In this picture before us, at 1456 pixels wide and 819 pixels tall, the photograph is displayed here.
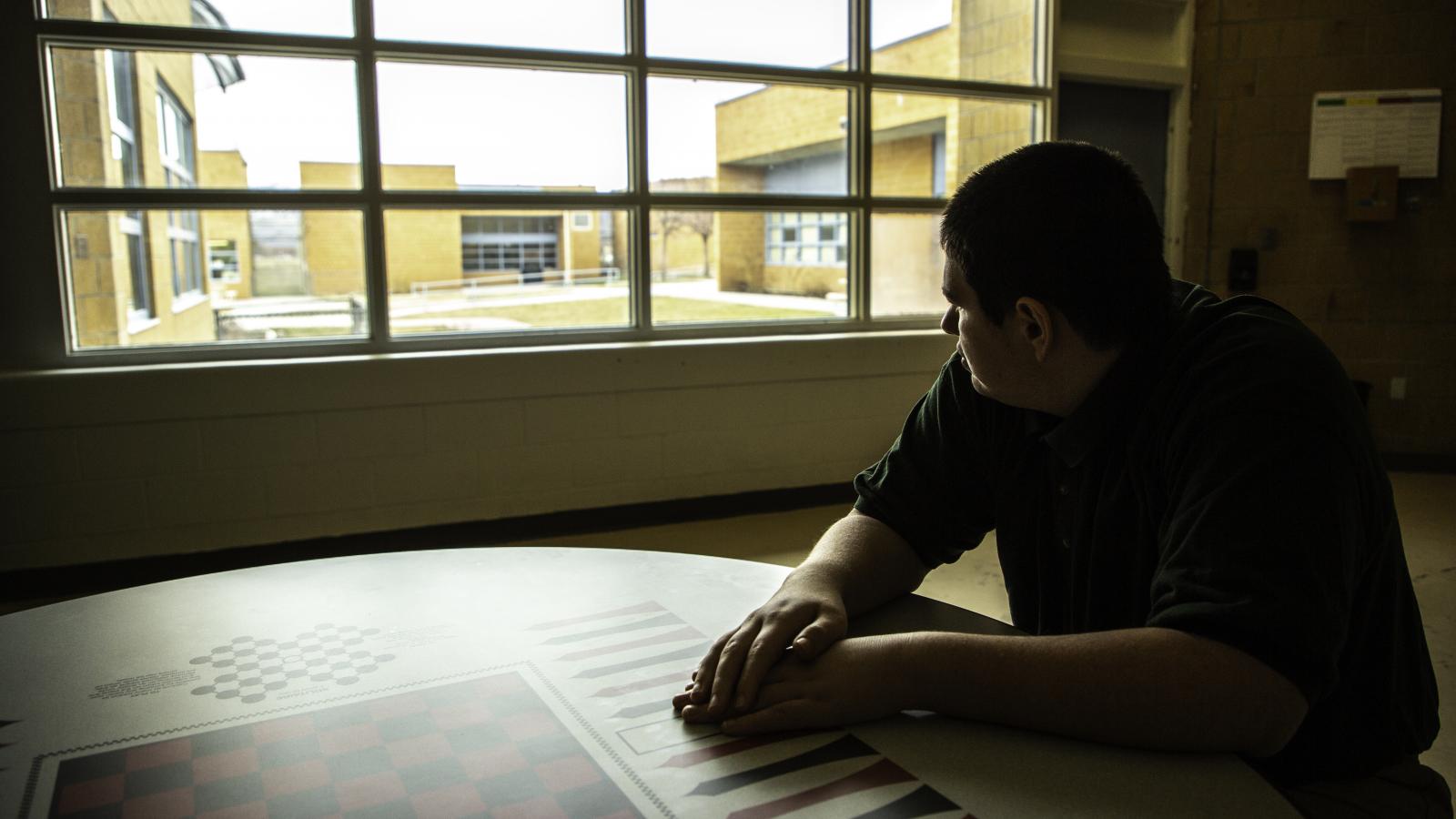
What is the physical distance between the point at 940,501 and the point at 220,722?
0.93m

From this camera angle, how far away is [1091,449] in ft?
3.98

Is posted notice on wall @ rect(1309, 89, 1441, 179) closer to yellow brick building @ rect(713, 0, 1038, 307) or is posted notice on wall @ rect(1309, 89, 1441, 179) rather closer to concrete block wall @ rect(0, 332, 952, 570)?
yellow brick building @ rect(713, 0, 1038, 307)

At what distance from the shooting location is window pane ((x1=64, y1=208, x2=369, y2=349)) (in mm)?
3547

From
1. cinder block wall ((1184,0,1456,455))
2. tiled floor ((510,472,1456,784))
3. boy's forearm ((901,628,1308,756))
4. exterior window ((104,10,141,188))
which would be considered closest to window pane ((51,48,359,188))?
exterior window ((104,10,141,188))

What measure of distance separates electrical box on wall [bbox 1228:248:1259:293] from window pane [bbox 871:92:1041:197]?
4.37 feet

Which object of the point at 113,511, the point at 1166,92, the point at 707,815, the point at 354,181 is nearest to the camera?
the point at 707,815

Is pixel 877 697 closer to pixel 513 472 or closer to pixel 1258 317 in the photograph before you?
pixel 1258 317

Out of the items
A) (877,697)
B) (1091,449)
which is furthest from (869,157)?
(877,697)

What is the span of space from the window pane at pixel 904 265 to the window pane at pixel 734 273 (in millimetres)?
167

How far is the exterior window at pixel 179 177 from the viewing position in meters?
3.59

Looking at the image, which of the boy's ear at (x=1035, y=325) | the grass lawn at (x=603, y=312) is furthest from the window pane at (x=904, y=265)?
the boy's ear at (x=1035, y=325)

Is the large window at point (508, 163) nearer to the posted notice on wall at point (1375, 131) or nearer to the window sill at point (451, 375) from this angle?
the window sill at point (451, 375)

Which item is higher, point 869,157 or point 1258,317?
point 869,157

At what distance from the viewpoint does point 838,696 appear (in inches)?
39.8
